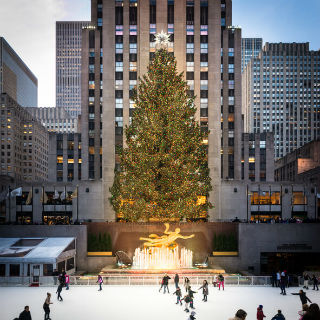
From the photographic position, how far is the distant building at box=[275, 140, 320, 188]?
68938 mm

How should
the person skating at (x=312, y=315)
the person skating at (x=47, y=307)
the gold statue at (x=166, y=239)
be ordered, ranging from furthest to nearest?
1. the gold statue at (x=166, y=239)
2. the person skating at (x=47, y=307)
3. the person skating at (x=312, y=315)

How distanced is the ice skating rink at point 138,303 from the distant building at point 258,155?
62.6 metres

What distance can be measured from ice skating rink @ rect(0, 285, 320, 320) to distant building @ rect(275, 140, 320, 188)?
144 feet

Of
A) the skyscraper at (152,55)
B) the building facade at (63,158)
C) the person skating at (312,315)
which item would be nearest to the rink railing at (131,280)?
the person skating at (312,315)

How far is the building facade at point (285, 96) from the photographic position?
16100 centimetres

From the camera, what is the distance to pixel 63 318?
20.2m

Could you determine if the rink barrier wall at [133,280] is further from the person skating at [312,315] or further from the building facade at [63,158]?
the building facade at [63,158]

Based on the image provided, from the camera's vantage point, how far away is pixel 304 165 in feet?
291

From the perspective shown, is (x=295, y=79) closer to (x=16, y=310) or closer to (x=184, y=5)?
(x=184, y=5)

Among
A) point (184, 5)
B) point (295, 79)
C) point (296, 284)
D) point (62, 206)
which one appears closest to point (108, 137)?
point (62, 206)

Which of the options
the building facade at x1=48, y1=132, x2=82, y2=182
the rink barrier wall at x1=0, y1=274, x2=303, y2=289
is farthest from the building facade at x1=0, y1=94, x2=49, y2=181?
the rink barrier wall at x1=0, y1=274, x2=303, y2=289

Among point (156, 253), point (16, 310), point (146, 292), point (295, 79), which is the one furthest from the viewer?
point (295, 79)

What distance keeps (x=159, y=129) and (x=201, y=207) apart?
10.2 m

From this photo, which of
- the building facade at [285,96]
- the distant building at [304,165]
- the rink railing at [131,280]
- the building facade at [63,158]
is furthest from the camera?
the building facade at [285,96]
